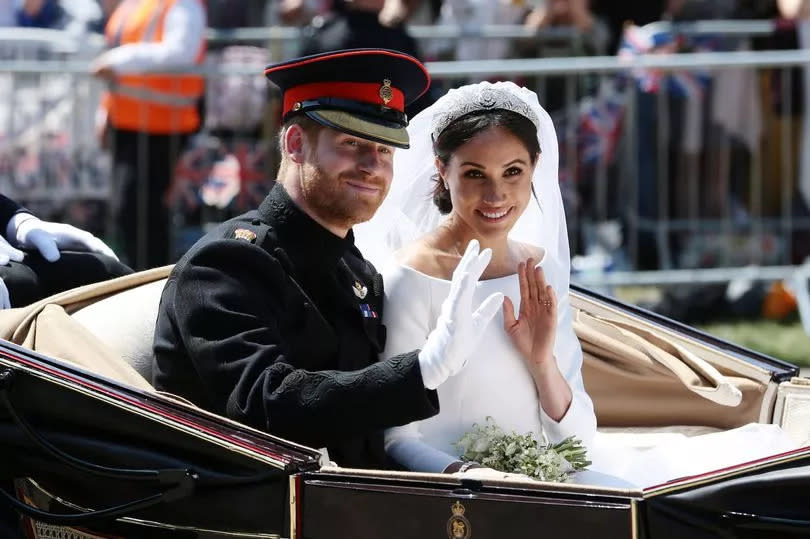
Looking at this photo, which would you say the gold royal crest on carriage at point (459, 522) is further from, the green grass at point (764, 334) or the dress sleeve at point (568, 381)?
the green grass at point (764, 334)

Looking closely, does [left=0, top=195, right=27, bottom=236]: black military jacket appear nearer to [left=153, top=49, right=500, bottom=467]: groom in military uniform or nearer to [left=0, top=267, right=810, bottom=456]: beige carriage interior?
[left=0, top=267, right=810, bottom=456]: beige carriage interior

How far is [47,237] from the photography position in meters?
3.84

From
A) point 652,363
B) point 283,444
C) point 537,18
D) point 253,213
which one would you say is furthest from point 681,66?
point 283,444

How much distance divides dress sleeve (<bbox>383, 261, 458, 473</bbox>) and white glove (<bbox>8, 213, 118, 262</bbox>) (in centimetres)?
91

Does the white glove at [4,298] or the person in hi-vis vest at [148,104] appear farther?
the person in hi-vis vest at [148,104]

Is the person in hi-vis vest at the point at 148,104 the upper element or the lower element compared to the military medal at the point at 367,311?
upper

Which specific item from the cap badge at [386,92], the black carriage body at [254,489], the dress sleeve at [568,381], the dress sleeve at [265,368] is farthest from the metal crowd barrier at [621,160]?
the black carriage body at [254,489]

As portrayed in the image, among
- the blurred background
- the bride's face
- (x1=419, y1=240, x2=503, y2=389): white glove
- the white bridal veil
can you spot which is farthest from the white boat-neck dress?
the blurred background

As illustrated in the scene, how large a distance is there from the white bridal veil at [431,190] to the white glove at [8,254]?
858mm

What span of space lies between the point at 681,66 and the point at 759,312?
4.44 ft

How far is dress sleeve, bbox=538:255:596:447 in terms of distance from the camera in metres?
3.52

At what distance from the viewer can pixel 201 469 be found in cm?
289

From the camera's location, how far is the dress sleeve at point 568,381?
3518 mm

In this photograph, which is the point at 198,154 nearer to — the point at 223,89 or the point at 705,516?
the point at 223,89
